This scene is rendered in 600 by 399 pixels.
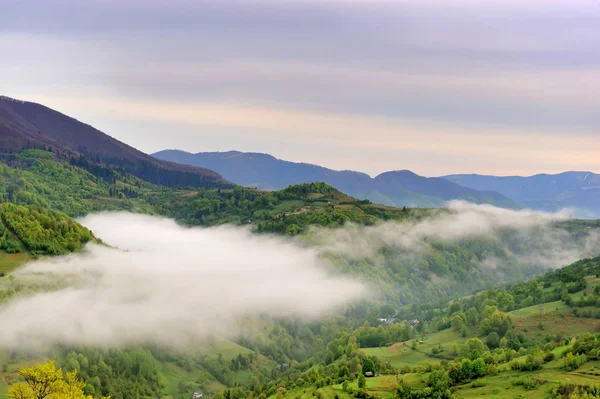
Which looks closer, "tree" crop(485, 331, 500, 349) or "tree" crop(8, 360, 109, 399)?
"tree" crop(8, 360, 109, 399)

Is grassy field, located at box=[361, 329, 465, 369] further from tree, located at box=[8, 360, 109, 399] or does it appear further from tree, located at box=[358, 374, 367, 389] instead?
tree, located at box=[8, 360, 109, 399]

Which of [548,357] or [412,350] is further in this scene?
[412,350]

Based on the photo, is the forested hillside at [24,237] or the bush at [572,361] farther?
the forested hillside at [24,237]

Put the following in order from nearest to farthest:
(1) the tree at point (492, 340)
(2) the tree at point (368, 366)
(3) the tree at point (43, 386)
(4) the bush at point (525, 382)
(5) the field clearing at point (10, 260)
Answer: (3) the tree at point (43, 386)
(4) the bush at point (525, 382)
(2) the tree at point (368, 366)
(1) the tree at point (492, 340)
(5) the field clearing at point (10, 260)

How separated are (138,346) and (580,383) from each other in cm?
13822

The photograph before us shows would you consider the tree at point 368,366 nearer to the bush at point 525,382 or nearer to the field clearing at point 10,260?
the bush at point 525,382

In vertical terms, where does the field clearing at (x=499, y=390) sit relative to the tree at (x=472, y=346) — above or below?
above

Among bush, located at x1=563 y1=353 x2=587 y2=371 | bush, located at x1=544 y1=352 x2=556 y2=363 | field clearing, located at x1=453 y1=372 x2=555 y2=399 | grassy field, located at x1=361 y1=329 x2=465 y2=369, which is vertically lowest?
grassy field, located at x1=361 y1=329 x2=465 y2=369

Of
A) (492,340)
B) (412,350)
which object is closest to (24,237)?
(412,350)

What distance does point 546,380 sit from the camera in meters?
95.1

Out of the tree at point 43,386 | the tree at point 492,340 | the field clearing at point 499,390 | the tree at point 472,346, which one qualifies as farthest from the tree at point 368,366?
the tree at point 43,386

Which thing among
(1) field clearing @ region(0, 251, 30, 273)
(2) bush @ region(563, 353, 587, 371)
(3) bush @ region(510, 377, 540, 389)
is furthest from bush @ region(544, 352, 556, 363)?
(1) field clearing @ region(0, 251, 30, 273)

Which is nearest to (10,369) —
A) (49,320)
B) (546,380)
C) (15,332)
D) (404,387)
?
(15,332)

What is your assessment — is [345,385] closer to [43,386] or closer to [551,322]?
[43,386]
